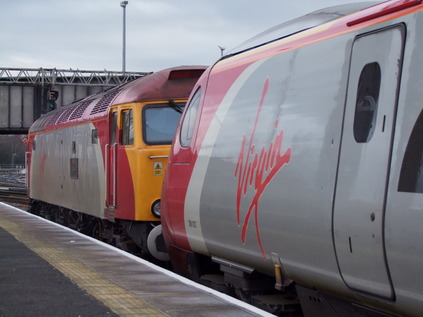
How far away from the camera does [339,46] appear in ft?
15.4

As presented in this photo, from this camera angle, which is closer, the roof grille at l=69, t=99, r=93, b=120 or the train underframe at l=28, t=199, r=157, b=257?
the train underframe at l=28, t=199, r=157, b=257

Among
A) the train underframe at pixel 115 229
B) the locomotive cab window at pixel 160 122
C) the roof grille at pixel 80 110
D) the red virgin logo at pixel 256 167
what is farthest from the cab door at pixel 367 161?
the roof grille at pixel 80 110

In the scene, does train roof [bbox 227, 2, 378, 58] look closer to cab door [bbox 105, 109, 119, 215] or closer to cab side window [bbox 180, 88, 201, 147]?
cab side window [bbox 180, 88, 201, 147]

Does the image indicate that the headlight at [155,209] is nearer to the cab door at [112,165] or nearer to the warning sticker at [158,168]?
the warning sticker at [158,168]

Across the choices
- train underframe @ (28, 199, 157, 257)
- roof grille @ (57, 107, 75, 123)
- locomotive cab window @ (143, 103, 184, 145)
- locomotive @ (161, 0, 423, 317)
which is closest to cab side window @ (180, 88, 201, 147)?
locomotive @ (161, 0, 423, 317)

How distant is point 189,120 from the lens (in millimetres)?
7379

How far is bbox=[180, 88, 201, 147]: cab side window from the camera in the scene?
283 inches

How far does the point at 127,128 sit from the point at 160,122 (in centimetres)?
58

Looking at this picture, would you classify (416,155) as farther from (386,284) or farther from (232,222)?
(232,222)

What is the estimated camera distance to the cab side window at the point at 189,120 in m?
7.20

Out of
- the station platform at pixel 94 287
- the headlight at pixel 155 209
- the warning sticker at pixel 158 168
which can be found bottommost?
the station platform at pixel 94 287

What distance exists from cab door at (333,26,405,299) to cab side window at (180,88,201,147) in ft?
9.65

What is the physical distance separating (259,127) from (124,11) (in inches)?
1360

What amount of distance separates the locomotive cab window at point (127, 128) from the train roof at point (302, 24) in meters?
4.11
